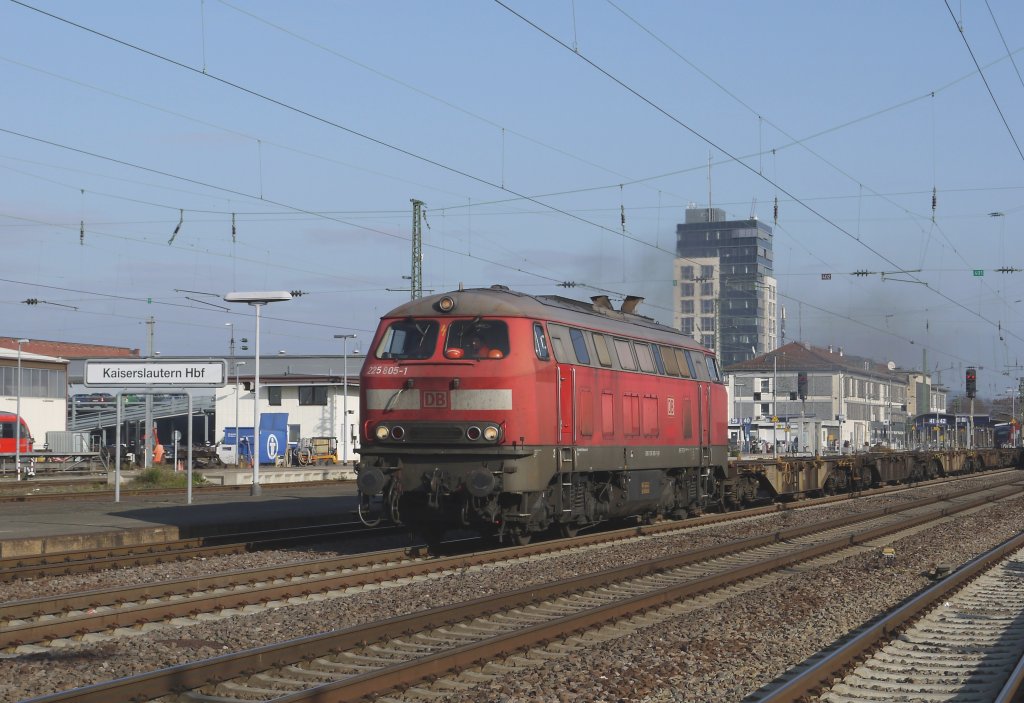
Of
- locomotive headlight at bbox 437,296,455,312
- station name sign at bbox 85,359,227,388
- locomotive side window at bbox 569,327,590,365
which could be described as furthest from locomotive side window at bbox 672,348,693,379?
station name sign at bbox 85,359,227,388

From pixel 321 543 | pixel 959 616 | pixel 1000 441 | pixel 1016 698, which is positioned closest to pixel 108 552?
pixel 321 543

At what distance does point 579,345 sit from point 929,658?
30.5 feet

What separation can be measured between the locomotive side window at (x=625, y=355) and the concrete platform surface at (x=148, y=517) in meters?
5.56

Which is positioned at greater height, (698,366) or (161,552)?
(698,366)

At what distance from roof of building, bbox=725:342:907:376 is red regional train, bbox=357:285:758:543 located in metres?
111

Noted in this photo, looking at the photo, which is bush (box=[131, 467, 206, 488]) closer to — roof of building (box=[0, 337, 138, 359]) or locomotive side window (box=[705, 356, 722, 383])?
locomotive side window (box=[705, 356, 722, 383])

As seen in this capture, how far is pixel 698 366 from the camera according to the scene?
25.7 m

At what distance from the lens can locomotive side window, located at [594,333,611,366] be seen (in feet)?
66.4

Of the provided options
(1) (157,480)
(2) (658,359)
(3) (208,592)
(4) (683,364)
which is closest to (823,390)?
(1) (157,480)

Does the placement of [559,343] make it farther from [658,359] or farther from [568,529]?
[658,359]

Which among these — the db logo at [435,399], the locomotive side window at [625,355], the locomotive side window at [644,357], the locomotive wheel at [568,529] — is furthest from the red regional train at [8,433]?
the db logo at [435,399]

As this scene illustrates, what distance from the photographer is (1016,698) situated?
9.20 metres

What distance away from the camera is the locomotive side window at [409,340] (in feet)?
59.4

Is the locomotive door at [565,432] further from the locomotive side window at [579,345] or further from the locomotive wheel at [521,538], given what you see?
the locomotive wheel at [521,538]
